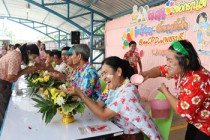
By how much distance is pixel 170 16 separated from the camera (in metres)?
4.11

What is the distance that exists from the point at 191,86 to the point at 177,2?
3.25 m

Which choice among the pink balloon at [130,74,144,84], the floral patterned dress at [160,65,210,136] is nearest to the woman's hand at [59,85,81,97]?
the pink balloon at [130,74,144,84]

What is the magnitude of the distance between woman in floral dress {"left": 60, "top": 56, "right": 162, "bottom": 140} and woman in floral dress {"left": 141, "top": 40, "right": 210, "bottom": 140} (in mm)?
238

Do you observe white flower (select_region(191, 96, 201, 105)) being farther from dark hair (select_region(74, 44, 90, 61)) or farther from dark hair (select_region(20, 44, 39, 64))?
dark hair (select_region(20, 44, 39, 64))

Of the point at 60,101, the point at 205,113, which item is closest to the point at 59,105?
the point at 60,101

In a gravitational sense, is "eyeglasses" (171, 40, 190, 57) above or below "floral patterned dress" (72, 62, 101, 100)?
above

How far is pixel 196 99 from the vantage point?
3.86ft

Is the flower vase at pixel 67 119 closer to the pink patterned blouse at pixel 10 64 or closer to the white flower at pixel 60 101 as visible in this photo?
the white flower at pixel 60 101

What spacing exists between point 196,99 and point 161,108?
0.42 meters

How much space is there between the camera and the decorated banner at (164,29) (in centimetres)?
336

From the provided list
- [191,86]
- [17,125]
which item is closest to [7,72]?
[17,125]

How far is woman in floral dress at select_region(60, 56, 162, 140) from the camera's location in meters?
1.33

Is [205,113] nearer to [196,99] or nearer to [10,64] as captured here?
[196,99]

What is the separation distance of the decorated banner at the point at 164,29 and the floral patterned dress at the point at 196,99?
232 cm
